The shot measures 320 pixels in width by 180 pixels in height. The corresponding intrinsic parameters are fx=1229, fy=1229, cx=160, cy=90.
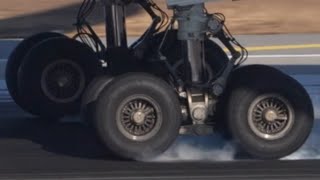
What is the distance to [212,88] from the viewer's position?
10844 mm

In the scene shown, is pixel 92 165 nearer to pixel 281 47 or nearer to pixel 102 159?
pixel 102 159

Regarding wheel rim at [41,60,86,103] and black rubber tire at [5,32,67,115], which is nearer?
wheel rim at [41,60,86,103]

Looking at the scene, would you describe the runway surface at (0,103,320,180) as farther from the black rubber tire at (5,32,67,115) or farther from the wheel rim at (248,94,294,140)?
the black rubber tire at (5,32,67,115)

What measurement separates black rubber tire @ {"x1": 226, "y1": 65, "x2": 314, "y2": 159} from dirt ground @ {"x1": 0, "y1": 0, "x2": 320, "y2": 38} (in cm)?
1444

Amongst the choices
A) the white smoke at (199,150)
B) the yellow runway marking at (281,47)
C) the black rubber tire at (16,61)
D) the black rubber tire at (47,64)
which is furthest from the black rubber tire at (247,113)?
the yellow runway marking at (281,47)

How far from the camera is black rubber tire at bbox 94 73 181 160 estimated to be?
1041 centimetres

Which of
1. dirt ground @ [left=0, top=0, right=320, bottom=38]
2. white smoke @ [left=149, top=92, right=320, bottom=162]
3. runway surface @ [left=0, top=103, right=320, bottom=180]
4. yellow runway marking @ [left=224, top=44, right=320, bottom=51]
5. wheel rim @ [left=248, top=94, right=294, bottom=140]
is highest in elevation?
wheel rim @ [left=248, top=94, right=294, bottom=140]

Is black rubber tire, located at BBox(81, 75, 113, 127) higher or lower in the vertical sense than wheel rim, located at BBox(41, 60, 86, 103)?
higher

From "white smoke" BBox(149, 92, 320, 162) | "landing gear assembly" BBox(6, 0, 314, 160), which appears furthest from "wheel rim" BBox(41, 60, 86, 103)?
"white smoke" BBox(149, 92, 320, 162)

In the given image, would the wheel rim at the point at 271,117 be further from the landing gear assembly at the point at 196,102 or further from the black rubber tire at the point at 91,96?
the black rubber tire at the point at 91,96

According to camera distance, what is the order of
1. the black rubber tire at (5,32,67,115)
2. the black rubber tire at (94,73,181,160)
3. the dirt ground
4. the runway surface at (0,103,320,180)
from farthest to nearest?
1. the dirt ground
2. the black rubber tire at (5,32,67,115)
3. the black rubber tire at (94,73,181,160)
4. the runway surface at (0,103,320,180)

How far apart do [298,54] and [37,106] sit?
9327mm

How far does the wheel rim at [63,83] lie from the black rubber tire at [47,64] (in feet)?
0.11

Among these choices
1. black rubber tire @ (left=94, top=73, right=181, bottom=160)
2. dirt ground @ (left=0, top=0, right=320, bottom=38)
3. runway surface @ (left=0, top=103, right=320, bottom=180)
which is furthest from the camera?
dirt ground @ (left=0, top=0, right=320, bottom=38)
